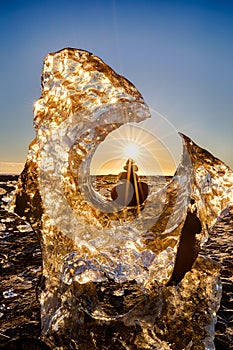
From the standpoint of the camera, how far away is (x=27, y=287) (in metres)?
5.08

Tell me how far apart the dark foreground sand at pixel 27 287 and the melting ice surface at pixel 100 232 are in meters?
0.19

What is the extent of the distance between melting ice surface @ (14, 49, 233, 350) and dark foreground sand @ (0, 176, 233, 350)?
0.19 metres

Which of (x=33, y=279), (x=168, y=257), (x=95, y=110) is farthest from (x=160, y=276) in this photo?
(x=33, y=279)

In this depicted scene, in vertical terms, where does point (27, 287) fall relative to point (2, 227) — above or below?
below

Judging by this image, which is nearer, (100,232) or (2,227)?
(100,232)

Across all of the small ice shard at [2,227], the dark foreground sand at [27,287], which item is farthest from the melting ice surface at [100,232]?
the small ice shard at [2,227]

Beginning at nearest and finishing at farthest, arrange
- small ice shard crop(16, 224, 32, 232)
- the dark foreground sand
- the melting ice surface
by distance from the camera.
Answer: the melting ice surface, the dark foreground sand, small ice shard crop(16, 224, 32, 232)

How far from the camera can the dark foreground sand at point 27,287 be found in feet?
12.6

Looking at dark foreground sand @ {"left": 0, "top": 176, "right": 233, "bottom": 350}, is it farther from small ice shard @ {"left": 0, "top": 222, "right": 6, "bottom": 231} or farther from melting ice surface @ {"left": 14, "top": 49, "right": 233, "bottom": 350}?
small ice shard @ {"left": 0, "top": 222, "right": 6, "bottom": 231}

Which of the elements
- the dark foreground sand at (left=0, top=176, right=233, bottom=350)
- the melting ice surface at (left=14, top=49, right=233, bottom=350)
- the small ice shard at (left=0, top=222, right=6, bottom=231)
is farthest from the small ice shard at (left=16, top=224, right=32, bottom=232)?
the melting ice surface at (left=14, top=49, right=233, bottom=350)

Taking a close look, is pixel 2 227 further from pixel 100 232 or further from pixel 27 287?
pixel 100 232

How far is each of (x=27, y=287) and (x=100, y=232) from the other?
4.92ft

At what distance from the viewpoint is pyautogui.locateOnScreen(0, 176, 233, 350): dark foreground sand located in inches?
151

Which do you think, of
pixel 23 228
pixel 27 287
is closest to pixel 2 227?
pixel 23 228
